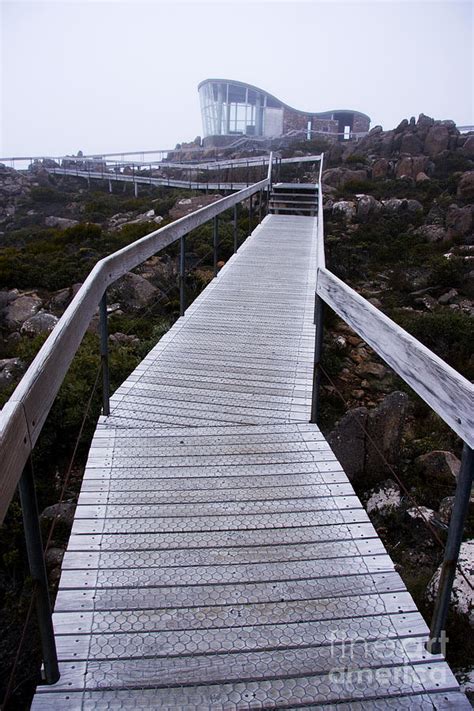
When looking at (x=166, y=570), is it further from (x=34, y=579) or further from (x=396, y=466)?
(x=396, y=466)

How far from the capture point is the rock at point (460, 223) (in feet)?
45.8

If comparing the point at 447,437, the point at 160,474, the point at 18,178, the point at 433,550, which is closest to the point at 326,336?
the point at 447,437

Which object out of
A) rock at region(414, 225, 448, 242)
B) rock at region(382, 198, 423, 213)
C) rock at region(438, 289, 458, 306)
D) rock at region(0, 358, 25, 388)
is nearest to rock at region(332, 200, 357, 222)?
rock at region(382, 198, 423, 213)

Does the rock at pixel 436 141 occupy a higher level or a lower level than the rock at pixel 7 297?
higher

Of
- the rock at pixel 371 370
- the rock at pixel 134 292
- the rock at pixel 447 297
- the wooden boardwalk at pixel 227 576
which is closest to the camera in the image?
the wooden boardwalk at pixel 227 576

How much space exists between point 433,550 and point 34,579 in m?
3.22

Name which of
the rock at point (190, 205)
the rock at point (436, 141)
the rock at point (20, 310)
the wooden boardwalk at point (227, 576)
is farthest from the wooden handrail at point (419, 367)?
the rock at point (436, 141)

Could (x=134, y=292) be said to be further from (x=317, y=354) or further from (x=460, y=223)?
(x=460, y=223)

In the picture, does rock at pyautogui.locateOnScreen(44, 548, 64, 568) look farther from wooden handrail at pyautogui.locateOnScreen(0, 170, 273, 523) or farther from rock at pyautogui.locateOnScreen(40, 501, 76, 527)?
wooden handrail at pyautogui.locateOnScreen(0, 170, 273, 523)

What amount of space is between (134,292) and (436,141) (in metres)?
23.2

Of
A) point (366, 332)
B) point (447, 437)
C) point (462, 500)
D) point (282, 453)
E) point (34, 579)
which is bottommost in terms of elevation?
point (447, 437)

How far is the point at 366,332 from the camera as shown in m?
2.72

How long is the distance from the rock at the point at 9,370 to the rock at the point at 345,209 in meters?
11.9

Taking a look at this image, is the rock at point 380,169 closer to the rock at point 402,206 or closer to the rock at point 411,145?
the rock at point 411,145
